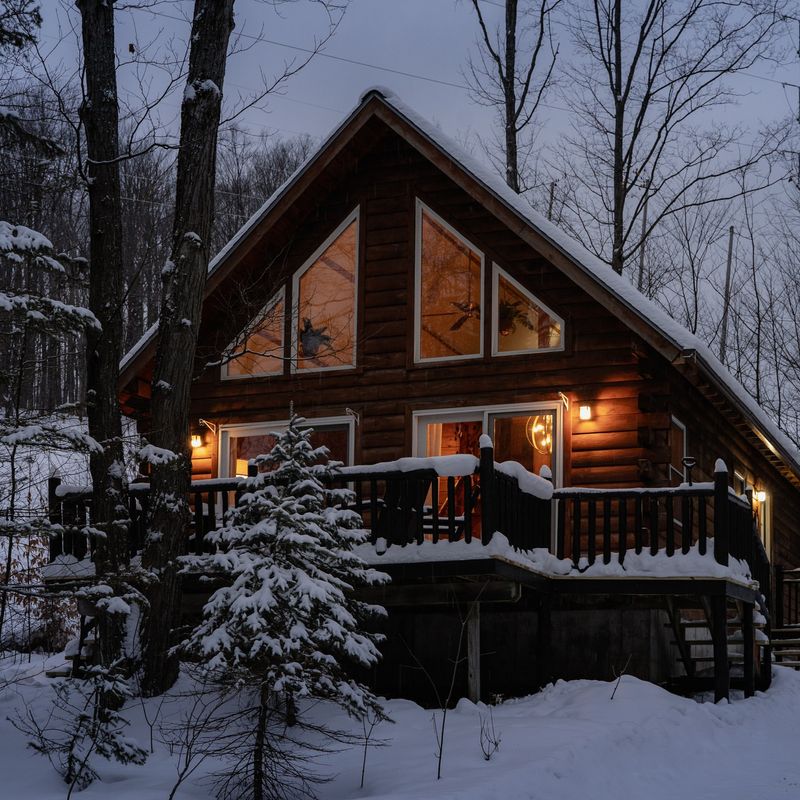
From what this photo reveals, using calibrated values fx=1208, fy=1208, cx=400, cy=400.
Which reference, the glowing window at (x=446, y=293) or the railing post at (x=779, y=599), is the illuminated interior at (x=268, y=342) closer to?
the glowing window at (x=446, y=293)

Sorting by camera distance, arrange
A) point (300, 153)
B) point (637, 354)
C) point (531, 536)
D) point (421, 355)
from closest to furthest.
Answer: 1. point (531, 536)
2. point (637, 354)
3. point (421, 355)
4. point (300, 153)

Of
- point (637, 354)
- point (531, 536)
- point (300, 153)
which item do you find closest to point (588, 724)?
point (531, 536)

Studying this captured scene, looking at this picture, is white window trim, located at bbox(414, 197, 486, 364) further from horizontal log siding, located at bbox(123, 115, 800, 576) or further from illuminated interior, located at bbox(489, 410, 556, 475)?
illuminated interior, located at bbox(489, 410, 556, 475)

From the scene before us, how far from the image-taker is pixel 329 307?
53.3ft

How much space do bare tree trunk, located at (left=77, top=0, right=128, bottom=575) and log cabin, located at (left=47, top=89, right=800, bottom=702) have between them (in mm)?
1032

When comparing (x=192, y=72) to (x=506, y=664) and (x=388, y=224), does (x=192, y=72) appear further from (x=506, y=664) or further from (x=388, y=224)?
(x=506, y=664)

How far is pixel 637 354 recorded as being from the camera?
47.0 ft

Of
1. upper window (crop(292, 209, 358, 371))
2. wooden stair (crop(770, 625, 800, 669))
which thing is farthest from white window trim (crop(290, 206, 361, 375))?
wooden stair (crop(770, 625, 800, 669))

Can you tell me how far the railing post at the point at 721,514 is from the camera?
1184 centimetres

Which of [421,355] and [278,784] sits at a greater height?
[421,355]

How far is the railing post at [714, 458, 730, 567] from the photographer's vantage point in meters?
11.8

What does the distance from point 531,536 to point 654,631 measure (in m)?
2.10

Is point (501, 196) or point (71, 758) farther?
point (501, 196)

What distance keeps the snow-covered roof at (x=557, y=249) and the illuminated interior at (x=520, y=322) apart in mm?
966
